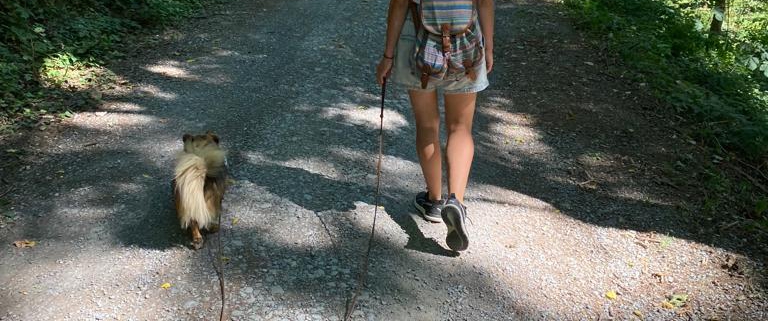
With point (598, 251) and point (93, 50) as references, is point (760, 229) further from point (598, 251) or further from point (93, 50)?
point (93, 50)

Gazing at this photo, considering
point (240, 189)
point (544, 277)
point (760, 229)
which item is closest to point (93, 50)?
point (240, 189)

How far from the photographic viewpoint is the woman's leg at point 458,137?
3.68m

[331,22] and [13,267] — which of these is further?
[331,22]

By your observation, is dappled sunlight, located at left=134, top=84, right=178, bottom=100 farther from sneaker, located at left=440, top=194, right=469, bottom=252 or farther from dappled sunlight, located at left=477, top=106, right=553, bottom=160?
sneaker, located at left=440, top=194, right=469, bottom=252

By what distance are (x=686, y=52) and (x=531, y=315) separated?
663 cm

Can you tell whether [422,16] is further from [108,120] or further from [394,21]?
[108,120]

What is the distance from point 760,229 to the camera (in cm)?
439

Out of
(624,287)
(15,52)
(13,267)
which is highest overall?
(15,52)

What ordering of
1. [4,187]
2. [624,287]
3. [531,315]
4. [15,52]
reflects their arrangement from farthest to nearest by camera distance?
1. [15,52]
2. [4,187]
3. [624,287]
4. [531,315]

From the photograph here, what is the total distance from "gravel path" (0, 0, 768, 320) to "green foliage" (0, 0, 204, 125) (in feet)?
1.69

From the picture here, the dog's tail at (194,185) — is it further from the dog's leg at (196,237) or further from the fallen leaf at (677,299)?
the fallen leaf at (677,299)

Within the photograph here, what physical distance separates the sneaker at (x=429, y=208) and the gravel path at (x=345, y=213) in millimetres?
61

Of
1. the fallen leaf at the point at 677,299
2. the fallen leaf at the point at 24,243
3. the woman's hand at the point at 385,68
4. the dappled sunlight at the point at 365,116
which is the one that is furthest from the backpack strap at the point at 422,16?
the fallen leaf at the point at 24,243

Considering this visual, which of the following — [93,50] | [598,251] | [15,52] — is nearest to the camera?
[598,251]
